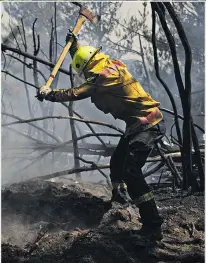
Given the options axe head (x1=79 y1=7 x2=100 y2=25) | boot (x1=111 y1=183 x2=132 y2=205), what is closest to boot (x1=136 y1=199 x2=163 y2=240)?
boot (x1=111 y1=183 x2=132 y2=205)

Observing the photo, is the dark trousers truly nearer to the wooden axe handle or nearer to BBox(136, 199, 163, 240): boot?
BBox(136, 199, 163, 240): boot

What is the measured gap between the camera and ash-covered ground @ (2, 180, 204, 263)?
3480 millimetres

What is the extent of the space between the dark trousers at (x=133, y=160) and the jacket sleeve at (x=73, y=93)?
2.14 feet

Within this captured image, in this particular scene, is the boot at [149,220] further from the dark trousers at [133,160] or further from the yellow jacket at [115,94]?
the yellow jacket at [115,94]

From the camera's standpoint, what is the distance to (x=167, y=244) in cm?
372

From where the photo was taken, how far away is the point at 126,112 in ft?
13.3

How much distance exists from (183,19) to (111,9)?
10.8 feet

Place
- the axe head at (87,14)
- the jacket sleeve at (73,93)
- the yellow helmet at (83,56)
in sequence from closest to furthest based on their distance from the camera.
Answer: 1. the jacket sleeve at (73,93)
2. the yellow helmet at (83,56)
3. the axe head at (87,14)

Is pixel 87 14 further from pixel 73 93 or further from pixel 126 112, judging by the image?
pixel 126 112

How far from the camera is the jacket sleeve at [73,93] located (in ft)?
12.8

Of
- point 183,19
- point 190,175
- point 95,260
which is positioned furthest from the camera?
point 183,19

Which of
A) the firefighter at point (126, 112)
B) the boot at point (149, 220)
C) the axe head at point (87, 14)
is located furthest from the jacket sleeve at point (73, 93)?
the boot at point (149, 220)

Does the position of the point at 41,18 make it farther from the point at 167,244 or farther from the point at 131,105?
the point at 167,244

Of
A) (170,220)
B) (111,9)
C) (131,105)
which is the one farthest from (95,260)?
(111,9)
